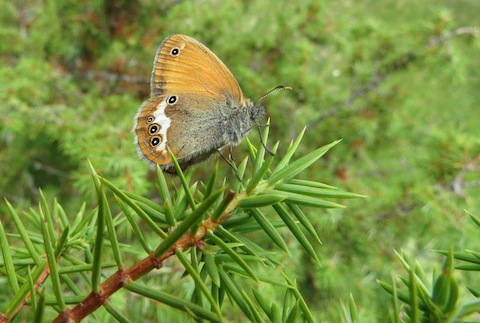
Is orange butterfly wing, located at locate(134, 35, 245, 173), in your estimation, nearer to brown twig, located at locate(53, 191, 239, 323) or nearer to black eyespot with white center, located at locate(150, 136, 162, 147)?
A: black eyespot with white center, located at locate(150, 136, 162, 147)

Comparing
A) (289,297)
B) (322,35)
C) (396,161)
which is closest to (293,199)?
(289,297)

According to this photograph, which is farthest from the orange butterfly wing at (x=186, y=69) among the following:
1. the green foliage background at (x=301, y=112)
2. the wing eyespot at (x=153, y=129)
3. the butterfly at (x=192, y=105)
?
the green foliage background at (x=301, y=112)

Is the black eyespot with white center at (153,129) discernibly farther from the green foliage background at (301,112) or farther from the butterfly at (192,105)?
the green foliage background at (301,112)

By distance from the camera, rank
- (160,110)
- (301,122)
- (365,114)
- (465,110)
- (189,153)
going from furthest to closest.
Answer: (465,110) → (301,122) → (365,114) → (160,110) → (189,153)

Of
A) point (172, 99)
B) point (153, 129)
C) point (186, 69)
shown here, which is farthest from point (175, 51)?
point (153, 129)

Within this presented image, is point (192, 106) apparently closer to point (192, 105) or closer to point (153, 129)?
point (192, 105)

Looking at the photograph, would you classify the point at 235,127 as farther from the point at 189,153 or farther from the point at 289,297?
the point at 289,297
